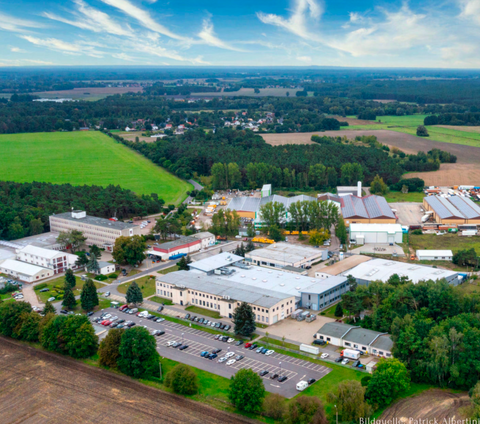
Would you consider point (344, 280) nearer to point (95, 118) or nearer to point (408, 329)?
point (408, 329)

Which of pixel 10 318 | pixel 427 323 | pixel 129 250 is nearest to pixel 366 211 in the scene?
pixel 129 250

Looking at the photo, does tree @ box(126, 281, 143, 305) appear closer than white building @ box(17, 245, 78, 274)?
Yes

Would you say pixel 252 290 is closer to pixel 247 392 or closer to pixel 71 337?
pixel 71 337

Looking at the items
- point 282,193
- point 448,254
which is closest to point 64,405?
point 448,254

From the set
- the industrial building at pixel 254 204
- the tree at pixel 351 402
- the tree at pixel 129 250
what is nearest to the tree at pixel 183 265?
the tree at pixel 129 250

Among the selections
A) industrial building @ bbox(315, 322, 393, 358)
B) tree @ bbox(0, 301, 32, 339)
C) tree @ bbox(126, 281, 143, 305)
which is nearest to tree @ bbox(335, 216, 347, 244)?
industrial building @ bbox(315, 322, 393, 358)

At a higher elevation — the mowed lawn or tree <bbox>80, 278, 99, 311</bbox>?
the mowed lawn

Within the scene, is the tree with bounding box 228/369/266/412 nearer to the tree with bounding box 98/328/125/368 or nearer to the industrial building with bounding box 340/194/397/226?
the tree with bounding box 98/328/125/368
